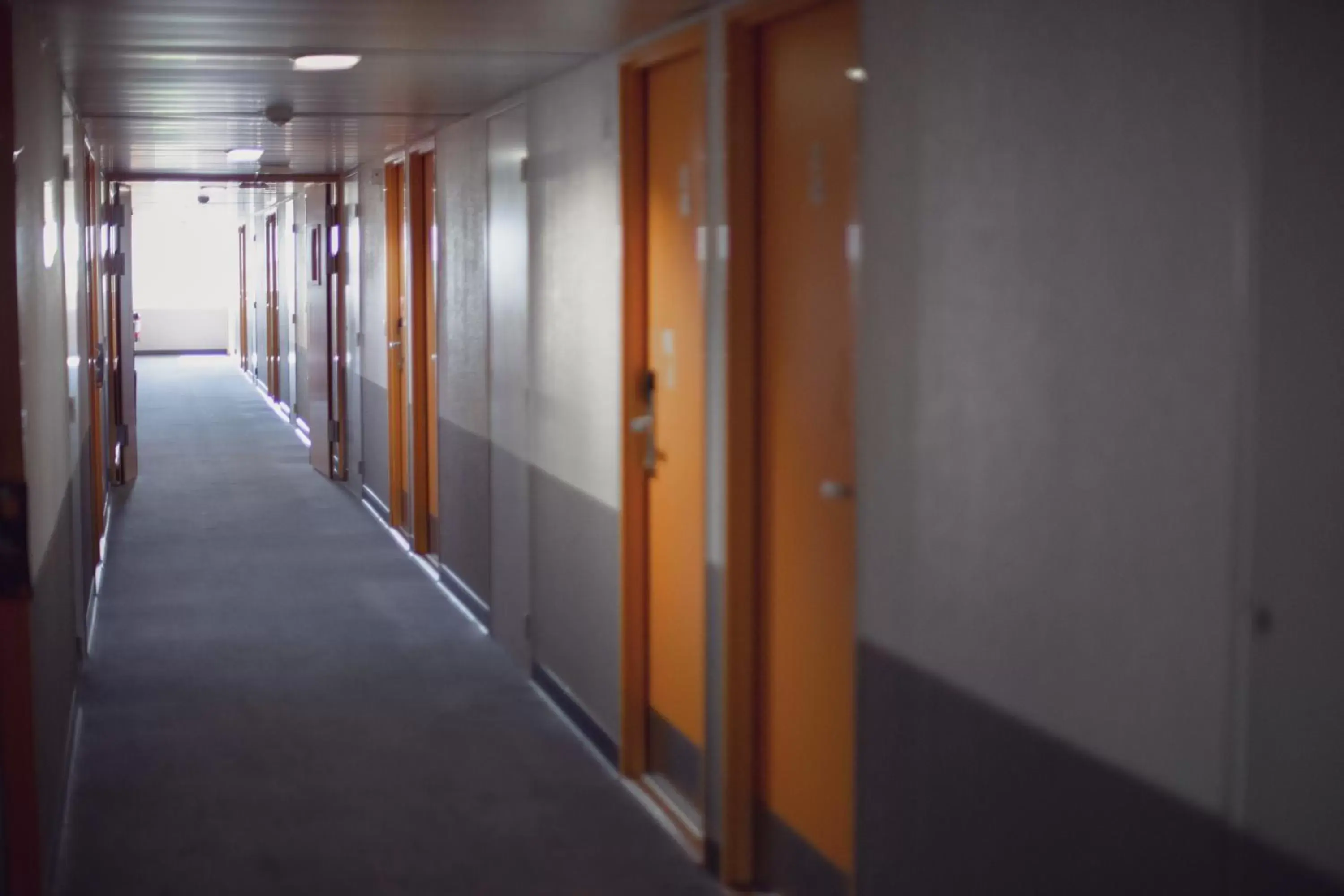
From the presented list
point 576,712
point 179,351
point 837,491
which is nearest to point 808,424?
point 837,491

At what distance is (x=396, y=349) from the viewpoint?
9.16 metres

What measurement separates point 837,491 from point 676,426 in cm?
111

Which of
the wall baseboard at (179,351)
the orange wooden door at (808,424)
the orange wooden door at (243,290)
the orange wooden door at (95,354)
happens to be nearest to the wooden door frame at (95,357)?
the orange wooden door at (95,354)

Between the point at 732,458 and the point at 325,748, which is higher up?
the point at 732,458

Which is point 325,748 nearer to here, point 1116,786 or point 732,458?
point 732,458

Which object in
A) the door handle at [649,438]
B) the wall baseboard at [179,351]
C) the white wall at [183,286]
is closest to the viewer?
the door handle at [649,438]

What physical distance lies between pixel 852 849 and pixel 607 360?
2021 millimetres

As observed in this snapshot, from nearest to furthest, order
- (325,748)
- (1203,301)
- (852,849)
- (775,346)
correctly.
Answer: (1203,301) → (852,849) → (775,346) → (325,748)

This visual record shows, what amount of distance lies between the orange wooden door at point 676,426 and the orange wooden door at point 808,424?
296 millimetres

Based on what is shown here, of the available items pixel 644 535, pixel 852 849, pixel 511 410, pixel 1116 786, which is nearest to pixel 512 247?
pixel 511 410

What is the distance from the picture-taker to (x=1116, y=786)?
89.4 inches

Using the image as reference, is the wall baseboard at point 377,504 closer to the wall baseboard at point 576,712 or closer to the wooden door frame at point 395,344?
the wooden door frame at point 395,344

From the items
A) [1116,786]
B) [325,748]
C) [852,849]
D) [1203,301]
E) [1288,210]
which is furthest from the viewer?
[325,748]

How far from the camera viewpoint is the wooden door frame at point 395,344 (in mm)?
9047
